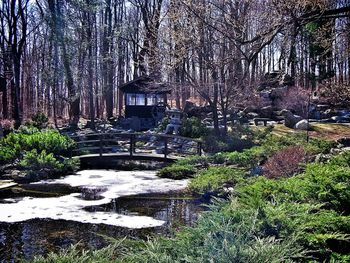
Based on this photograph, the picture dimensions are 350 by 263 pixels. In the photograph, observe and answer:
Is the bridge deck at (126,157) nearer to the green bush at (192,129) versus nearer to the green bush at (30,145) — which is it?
the green bush at (30,145)

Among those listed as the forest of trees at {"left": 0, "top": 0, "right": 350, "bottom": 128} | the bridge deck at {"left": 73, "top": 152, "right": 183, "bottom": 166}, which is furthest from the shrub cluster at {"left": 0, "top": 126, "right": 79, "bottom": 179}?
the forest of trees at {"left": 0, "top": 0, "right": 350, "bottom": 128}

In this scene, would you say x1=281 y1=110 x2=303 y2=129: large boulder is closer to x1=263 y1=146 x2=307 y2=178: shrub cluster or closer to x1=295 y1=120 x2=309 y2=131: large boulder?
x1=295 y1=120 x2=309 y2=131: large boulder

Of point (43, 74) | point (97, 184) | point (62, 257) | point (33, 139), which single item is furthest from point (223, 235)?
point (43, 74)

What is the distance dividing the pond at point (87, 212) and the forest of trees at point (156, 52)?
4.09 metres

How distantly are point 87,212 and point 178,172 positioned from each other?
4934 millimetres

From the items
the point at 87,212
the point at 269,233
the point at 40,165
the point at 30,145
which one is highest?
the point at 30,145

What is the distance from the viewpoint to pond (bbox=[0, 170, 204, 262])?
21.0ft

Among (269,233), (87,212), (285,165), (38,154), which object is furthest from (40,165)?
(269,233)

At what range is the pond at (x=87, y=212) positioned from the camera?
252 inches

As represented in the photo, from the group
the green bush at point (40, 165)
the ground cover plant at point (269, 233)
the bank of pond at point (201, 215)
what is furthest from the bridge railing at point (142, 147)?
the ground cover plant at point (269, 233)

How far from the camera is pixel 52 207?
8.71 metres

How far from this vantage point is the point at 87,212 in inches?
327

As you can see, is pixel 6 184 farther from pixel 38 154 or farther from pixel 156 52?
pixel 156 52

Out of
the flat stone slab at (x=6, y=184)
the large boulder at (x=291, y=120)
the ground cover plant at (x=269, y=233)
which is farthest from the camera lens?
the large boulder at (x=291, y=120)
